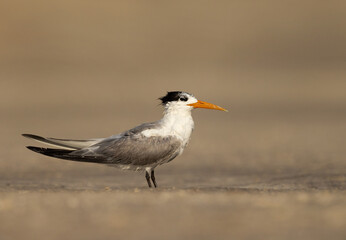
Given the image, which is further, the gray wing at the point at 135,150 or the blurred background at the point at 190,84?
the blurred background at the point at 190,84

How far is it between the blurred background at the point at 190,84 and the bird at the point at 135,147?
432 millimetres

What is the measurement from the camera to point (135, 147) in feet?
29.2

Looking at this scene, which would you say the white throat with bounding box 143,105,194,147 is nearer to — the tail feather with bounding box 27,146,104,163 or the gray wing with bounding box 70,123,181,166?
the gray wing with bounding box 70,123,181,166

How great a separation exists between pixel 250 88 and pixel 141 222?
792 inches

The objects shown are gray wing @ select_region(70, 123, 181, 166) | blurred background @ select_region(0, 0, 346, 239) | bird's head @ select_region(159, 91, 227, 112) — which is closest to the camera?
gray wing @ select_region(70, 123, 181, 166)

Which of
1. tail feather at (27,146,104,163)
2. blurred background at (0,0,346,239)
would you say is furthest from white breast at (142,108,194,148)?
blurred background at (0,0,346,239)

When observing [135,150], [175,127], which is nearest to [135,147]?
[135,150]

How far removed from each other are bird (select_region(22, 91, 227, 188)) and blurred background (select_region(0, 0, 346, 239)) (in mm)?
432

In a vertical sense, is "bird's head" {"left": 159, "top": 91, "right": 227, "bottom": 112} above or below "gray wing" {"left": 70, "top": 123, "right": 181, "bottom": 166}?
above

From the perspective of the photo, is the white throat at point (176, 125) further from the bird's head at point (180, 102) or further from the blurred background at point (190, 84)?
the blurred background at point (190, 84)

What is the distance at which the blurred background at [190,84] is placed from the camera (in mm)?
11578

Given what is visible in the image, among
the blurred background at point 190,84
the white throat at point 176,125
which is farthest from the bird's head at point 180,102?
the blurred background at point 190,84

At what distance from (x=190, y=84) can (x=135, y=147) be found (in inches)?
742

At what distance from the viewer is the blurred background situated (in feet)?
38.0
